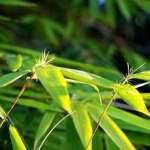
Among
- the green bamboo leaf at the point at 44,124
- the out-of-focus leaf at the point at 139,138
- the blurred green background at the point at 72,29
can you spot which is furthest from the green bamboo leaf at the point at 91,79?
the blurred green background at the point at 72,29

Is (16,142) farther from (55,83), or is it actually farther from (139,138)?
(139,138)

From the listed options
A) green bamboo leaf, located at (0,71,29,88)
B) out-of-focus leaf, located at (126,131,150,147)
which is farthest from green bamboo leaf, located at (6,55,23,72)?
out-of-focus leaf, located at (126,131,150,147)

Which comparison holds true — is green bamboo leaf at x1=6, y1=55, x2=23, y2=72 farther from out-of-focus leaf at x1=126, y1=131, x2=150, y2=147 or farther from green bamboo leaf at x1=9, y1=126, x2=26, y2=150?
out-of-focus leaf at x1=126, y1=131, x2=150, y2=147

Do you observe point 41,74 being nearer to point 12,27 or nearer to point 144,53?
point 12,27

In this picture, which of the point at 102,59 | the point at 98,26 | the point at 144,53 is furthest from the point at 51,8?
the point at 144,53

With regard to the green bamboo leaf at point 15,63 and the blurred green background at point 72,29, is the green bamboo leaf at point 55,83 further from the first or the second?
the blurred green background at point 72,29

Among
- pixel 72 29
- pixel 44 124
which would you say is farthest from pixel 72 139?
pixel 72 29

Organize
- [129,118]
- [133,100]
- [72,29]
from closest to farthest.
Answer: [133,100] → [129,118] → [72,29]
